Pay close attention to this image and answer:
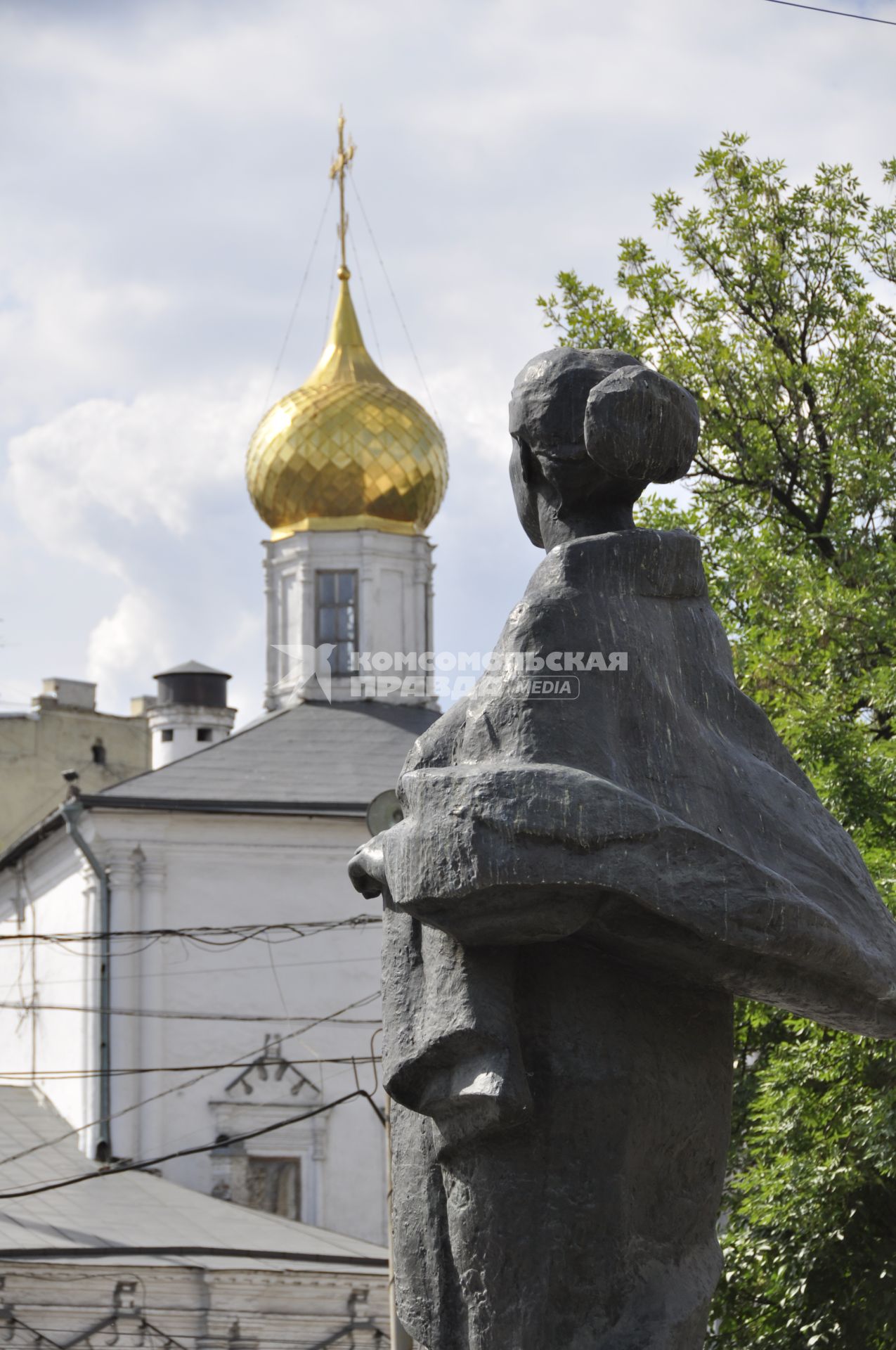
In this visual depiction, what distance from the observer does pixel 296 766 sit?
26719 millimetres

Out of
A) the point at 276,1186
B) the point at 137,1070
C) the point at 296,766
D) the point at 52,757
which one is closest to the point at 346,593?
the point at 296,766

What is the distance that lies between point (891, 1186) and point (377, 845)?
7.58 m

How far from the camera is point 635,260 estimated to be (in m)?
14.8

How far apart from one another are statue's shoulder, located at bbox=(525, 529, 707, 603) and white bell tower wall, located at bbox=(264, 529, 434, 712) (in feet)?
88.9

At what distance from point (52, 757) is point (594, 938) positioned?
3305 centimetres

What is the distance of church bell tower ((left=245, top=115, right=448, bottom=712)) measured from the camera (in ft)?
99.7

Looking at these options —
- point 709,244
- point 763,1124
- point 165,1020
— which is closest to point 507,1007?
point 763,1124

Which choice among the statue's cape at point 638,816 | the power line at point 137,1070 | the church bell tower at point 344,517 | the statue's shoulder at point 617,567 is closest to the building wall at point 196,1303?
the power line at point 137,1070

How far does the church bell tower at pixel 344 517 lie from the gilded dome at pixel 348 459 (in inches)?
0.7

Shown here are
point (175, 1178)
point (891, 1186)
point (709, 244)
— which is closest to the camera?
point (891, 1186)

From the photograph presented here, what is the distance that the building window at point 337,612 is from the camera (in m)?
30.8

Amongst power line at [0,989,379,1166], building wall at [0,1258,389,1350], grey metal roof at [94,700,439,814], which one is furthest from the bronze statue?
grey metal roof at [94,700,439,814]

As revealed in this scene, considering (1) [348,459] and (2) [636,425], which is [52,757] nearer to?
(1) [348,459]

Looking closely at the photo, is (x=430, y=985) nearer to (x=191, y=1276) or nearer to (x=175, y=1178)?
(x=191, y=1276)
